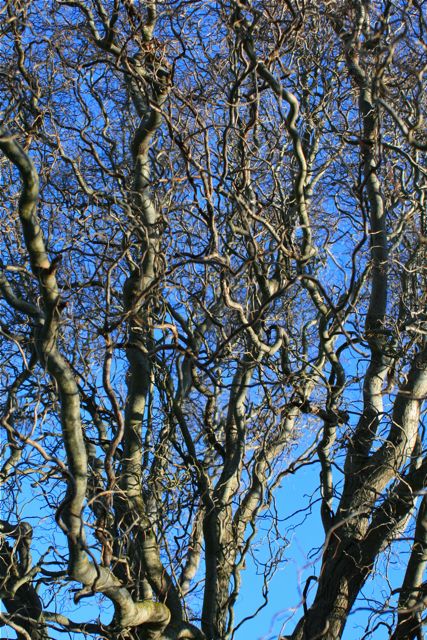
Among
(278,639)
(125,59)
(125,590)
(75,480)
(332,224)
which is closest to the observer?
(75,480)

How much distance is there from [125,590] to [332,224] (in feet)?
13.4

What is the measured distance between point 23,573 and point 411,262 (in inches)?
158

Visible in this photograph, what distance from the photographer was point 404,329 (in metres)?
6.29

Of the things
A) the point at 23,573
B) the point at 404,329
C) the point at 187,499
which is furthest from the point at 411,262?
the point at 23,573

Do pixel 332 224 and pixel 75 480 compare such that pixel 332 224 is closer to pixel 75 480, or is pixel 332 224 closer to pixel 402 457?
pixel 402 457

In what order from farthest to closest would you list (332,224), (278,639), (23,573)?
(332,224), (23,573), (278,639)

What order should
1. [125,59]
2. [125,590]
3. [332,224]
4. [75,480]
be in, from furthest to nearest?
[332,224], [125,59], [125,590], [75,480]

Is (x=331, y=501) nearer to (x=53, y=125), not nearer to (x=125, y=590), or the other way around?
(x=125, y=590)

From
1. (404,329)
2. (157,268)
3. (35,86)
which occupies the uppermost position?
(35,86)

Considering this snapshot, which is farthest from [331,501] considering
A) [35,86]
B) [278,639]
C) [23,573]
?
[35,86]

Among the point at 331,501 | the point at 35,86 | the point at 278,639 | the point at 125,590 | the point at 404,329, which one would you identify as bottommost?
the point at 278,639

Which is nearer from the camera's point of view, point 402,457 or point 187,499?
point 402,457

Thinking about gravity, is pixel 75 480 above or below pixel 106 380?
below

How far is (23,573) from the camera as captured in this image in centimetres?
647
